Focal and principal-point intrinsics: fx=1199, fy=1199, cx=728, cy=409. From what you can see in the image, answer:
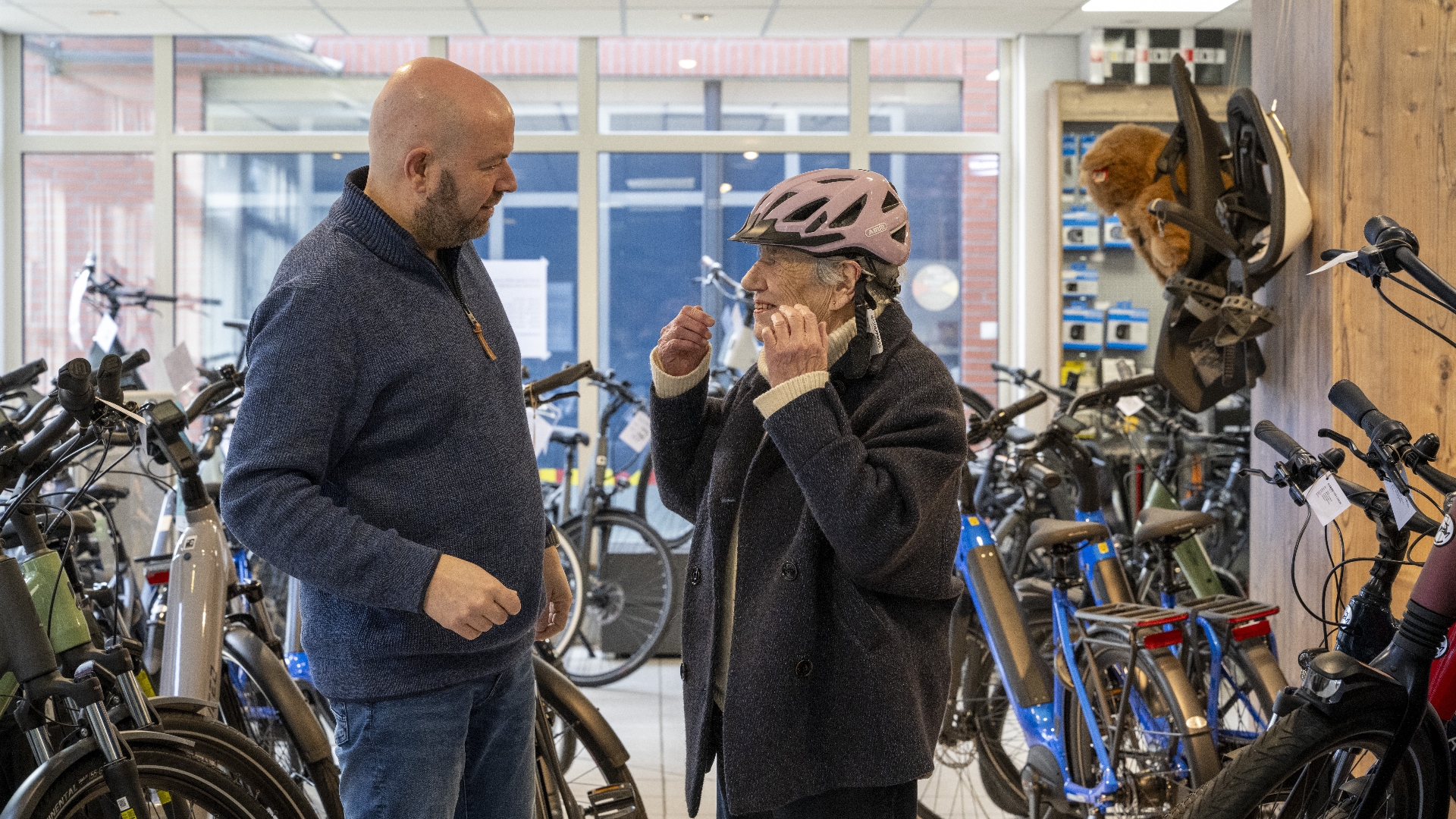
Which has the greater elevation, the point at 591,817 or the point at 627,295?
the point at 627,295

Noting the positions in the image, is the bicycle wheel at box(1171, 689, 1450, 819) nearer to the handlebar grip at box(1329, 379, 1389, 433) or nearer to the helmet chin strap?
the handlebar grip at box(1329, 379, 1389, 433)

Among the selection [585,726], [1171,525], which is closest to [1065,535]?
[1171,525]

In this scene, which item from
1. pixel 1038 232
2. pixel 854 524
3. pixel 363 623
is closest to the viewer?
pixel 854 524

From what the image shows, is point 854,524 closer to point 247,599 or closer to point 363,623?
point 363,623

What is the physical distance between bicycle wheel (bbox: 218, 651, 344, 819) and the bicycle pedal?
0.45m

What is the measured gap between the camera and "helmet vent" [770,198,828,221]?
4.90 ft

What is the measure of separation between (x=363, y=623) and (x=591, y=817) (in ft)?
2.98

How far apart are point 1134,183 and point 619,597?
2598mm

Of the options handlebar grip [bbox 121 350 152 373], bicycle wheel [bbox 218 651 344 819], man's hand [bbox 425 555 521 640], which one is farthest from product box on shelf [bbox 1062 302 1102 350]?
man's hand [bbox 425 555 521 640]

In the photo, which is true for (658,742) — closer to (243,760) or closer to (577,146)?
(243,760)

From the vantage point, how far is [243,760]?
1879mm

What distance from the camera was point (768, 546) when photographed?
1474 millimetres

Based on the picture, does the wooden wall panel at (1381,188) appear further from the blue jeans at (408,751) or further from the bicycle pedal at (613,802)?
Answer: the blue jeans at (408,751)

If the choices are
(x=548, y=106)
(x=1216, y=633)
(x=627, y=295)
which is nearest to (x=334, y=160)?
(x=548, y=106)
